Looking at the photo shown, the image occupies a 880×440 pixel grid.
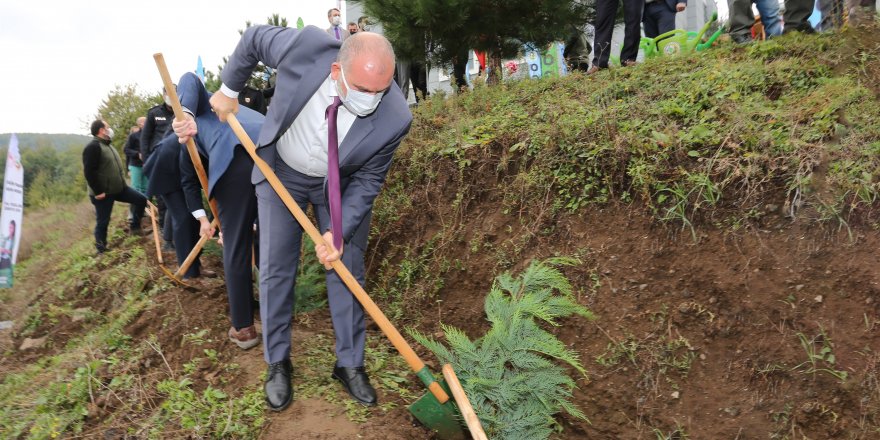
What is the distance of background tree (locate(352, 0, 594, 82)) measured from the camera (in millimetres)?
6043

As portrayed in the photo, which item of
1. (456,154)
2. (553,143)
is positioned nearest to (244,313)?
(456,154)

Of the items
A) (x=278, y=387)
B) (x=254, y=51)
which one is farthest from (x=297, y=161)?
(x=278, y=387)

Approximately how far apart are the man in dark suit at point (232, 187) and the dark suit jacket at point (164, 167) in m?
0.55

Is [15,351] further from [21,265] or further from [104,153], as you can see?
[21,265]

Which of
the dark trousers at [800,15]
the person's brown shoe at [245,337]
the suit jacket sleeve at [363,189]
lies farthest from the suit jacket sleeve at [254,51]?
the dark trousers at [800,15]

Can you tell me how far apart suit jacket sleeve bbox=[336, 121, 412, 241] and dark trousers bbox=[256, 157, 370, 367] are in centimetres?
14

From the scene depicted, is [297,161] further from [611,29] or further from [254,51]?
[611,29]

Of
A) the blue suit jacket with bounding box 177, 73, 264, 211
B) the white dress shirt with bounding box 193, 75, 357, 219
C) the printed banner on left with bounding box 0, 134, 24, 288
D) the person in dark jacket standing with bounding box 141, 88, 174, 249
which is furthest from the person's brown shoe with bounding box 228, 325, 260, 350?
the printed banner on left with bounding box 0, 134, 24, 288

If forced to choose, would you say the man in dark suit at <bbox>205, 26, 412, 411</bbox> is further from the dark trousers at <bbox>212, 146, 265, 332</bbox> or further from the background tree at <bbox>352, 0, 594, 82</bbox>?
the background tree at <bbox>352, 0, 594, 82</bbox>

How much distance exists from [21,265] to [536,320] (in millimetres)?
13926

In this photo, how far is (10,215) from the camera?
9359 mm

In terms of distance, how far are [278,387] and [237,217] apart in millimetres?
996

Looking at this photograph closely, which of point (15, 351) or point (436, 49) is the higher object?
point (436, 49)

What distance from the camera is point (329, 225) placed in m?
3.00
